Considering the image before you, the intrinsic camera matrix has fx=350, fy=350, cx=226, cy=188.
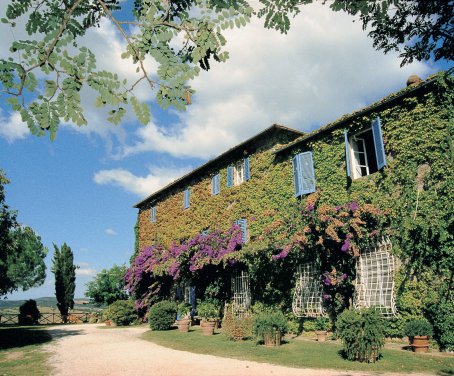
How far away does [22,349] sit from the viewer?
39.1 feet

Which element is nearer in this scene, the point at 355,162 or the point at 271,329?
the point at 271,329

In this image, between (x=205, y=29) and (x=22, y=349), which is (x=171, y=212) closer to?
(x=22, y=349)

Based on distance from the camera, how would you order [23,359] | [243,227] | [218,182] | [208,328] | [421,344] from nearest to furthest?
[421,344], [23,359], [208,328], [243,227], [218,182]

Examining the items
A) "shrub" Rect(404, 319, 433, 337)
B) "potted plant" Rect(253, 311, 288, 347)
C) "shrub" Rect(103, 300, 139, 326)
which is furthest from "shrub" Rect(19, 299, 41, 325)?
"shrub" Rect(404, 319, 433, 337)

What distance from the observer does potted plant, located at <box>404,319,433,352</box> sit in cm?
884

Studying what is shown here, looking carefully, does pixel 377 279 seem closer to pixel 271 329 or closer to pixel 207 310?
pixel 271 329

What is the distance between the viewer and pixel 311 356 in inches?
340

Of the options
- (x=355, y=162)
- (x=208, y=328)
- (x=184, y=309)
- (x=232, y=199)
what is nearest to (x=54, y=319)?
(x=184, y=309)

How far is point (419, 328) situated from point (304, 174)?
667cm

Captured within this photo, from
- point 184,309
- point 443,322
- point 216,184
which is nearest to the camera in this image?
point 443,322

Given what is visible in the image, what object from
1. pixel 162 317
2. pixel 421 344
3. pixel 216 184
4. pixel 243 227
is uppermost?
pixel 216 184

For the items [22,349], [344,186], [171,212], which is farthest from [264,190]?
[22,349]

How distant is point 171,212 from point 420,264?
1591cm

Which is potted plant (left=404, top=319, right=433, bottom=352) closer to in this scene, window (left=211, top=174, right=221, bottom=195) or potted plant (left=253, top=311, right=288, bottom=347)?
potted plant (left=253, top=311, right=288, bottom=347)
